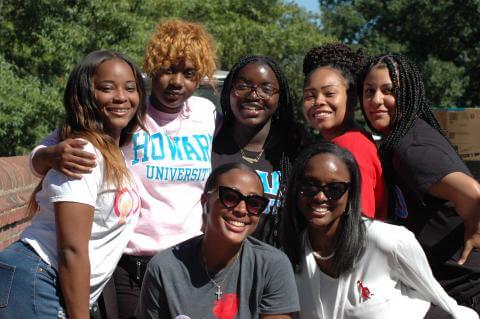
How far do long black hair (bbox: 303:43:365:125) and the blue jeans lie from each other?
173 cm

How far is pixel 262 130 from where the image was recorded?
4.02m

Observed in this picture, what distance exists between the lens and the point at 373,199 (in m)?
3.54

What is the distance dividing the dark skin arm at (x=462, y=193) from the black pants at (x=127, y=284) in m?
1.39

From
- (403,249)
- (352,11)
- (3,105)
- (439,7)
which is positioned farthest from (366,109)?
→ (352,11)

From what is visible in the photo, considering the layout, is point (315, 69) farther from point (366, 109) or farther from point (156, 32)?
point (156, 32)

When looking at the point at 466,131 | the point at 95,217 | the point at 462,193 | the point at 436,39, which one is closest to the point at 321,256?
the point at 462,193

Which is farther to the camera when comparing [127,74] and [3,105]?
[3,105]

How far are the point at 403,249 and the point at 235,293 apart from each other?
2.47 ft

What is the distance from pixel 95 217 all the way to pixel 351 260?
1.14 metres

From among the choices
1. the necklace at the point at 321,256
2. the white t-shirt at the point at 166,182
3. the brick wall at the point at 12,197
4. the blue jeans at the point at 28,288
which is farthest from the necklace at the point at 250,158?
the brick wall at the point at 12,197

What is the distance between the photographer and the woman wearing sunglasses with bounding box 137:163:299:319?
317cm

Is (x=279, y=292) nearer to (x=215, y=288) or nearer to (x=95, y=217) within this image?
(x=215, y=288)

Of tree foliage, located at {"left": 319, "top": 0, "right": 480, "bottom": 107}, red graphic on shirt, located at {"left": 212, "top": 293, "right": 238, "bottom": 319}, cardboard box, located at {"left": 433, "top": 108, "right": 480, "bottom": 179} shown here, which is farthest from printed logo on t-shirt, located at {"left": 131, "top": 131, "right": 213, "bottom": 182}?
tree foliage, located at {"left": 319, "top": 0, "right": 480, "bottom": 107}

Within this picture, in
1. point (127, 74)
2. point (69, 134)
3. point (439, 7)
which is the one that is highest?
point (439, 7)
